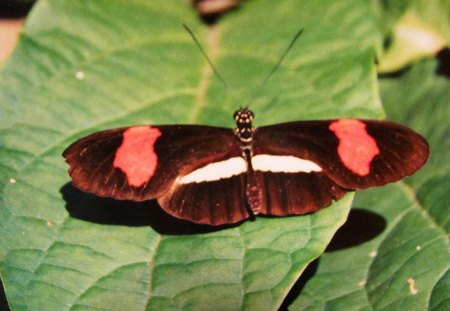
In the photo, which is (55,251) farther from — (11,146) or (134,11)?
(134,11)

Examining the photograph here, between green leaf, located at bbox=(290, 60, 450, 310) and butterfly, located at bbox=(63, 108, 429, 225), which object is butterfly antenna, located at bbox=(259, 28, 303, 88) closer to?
butterfly, located at bbox=(63, 108, 429, 225)

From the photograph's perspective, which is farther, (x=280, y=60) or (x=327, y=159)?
(x=280, y=60)

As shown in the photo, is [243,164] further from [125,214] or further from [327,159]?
[125,214]

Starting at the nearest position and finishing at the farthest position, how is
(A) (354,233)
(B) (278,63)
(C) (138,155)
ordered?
(C) (138,155)
(A) (354,233)
(B) (278,63)

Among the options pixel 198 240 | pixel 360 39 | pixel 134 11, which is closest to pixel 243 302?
pixel 198 240

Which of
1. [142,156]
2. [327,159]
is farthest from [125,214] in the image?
[327,159]

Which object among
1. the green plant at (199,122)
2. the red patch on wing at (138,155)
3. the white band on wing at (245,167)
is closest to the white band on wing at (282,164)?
the white band on wing at (245,167)

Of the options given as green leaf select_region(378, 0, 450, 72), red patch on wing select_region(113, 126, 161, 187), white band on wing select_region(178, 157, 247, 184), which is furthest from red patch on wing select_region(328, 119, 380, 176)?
green leaf select_region(378, 0, 450, 72)
